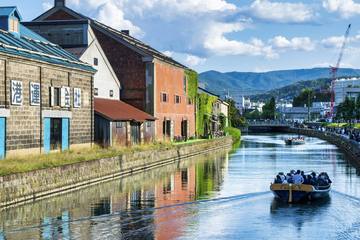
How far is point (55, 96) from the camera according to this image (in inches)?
1730

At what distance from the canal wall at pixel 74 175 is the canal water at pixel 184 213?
0.70 m

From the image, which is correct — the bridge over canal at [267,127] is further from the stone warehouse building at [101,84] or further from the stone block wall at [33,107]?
the stone block wall at [33,107]

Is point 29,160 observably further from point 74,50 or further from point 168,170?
point 74,50

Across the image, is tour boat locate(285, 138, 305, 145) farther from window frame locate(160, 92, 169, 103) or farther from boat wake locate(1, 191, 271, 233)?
boat wake locate(1, 191, 271, 233)

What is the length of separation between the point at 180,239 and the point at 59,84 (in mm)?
23168

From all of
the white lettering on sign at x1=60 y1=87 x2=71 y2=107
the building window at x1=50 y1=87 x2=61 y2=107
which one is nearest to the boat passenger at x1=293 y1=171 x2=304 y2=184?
the building window at x1=50 y1=87 x2=61 y2=107

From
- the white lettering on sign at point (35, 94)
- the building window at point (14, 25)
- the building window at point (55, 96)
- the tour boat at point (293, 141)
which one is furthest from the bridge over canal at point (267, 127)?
the white lettering on sign at point (35, 94)

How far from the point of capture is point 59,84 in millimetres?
44188

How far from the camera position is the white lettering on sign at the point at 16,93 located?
1473 inches

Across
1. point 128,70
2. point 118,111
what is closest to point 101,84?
point 118,111

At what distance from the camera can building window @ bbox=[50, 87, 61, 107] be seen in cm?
4288

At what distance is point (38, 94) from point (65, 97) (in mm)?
4080

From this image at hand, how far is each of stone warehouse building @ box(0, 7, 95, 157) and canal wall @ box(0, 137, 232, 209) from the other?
13.3 ft

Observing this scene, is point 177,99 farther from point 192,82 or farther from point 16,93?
point 16,93
